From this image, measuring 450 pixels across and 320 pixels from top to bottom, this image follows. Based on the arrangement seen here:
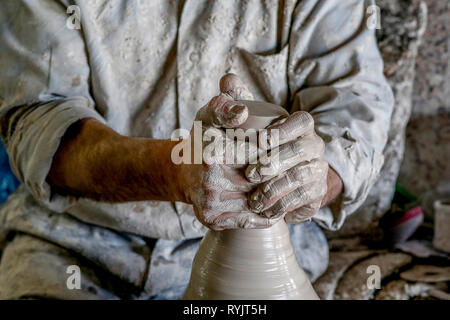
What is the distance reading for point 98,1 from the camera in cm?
132

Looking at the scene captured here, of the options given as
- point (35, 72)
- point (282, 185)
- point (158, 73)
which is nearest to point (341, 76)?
point (158, 73)

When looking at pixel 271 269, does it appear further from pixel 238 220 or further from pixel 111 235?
pixel 111 235

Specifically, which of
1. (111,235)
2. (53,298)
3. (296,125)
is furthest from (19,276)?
(296,125)

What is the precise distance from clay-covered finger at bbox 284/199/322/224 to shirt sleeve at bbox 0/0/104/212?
1.83 ft

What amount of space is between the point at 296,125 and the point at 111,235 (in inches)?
28.4

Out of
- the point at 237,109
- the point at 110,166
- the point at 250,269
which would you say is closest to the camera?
the point at 237,109

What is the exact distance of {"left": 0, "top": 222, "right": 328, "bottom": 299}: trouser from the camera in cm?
125

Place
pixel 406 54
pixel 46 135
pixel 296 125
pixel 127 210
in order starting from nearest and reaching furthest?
pixel 296 125 < pixel 46 135 < pixel 127 210 < pixel 406 54

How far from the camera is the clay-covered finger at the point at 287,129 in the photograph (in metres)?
0.86

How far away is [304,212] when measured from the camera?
996mm

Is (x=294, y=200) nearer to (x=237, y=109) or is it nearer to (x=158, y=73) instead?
(x=237, y=109)

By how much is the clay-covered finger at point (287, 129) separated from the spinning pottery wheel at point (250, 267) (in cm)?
6

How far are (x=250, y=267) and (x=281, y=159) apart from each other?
9.1 inches

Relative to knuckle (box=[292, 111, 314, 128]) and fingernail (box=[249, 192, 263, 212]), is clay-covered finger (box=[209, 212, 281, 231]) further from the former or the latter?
knuckle (box=[292, 111, 314, 128])
